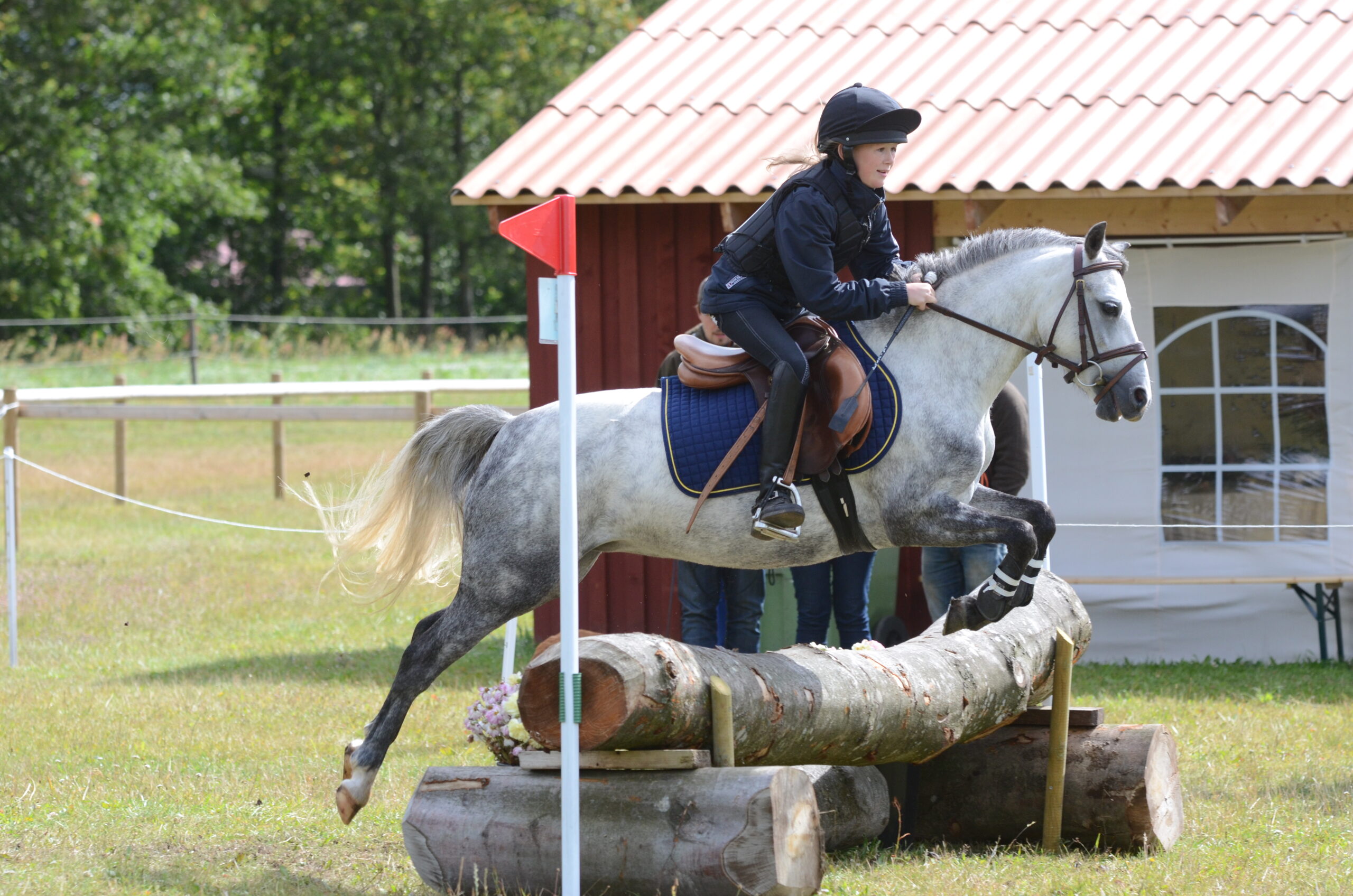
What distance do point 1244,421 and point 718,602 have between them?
336 cm

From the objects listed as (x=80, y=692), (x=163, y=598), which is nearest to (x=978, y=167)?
(x=80, y=692)

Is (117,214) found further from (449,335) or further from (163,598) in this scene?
(163,598)

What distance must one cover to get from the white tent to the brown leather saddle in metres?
4.03

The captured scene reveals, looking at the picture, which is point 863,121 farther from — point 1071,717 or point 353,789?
point 353,789

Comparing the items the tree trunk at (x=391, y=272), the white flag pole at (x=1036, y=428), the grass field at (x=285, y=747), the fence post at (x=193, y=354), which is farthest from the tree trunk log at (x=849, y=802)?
the tree trunk at (x=391, y=272)

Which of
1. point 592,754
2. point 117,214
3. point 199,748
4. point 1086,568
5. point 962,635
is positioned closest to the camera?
point 592,754

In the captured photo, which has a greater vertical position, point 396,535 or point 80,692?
point 396,535

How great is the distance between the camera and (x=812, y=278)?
460 centimetres

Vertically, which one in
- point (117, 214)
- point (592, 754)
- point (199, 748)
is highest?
point (117, 214)

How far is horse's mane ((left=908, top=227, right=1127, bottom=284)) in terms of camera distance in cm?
501

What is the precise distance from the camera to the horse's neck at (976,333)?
15.8ft

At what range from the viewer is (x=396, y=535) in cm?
543

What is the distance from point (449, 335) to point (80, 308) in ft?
24.7

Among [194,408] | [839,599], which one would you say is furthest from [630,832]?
[194,408]
